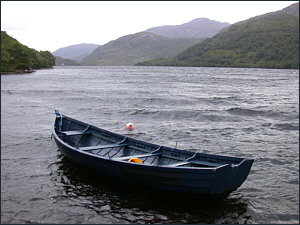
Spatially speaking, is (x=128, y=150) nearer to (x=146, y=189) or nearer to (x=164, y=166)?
(x=146, y=189)

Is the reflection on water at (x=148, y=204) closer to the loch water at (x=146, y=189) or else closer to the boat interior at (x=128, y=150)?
the loch water at (x=146, y=189)

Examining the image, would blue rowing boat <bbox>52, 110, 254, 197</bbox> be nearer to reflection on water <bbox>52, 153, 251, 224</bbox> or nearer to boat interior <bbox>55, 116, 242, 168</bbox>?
boat interior <bbox>55, 116, 242, 168</bbox>

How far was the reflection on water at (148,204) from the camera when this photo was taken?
1249 cm

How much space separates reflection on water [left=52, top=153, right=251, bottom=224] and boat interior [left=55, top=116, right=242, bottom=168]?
67.1 inches

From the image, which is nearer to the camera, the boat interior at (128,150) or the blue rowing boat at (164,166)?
the blue rowing boat at (164,166)

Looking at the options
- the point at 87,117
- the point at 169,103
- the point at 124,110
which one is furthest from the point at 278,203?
the point at 169,103

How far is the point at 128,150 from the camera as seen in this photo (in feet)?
58.3

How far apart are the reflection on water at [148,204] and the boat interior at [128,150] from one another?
1.70 metres

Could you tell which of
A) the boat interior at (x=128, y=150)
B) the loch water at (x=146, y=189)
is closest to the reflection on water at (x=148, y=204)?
the loch water at (x=146, y=189)

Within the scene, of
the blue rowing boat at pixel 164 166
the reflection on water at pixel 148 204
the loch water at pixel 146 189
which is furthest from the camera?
the loch water at pixel 146 189

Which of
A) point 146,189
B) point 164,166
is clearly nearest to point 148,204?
point 146,189

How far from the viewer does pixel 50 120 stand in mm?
32281

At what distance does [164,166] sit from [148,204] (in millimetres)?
2344

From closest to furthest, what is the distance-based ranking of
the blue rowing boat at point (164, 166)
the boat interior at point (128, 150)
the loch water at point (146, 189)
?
1. the blue rowing boat at point (164, 166)
2. the loch water at point (146, 189)
3. the boat interior at point (128, 150)
